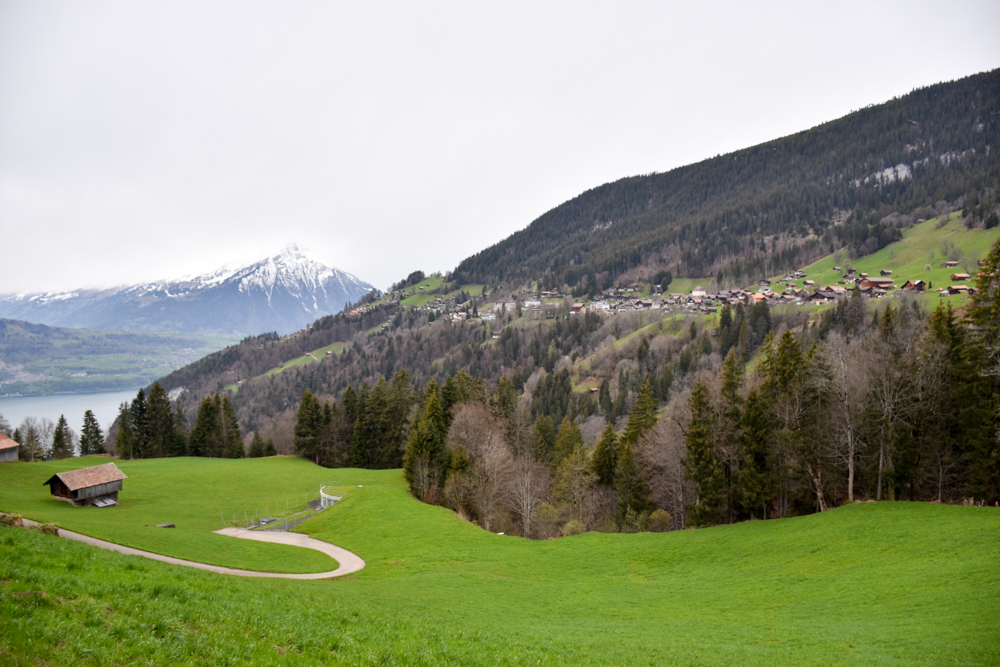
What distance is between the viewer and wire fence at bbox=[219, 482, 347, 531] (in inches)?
1772

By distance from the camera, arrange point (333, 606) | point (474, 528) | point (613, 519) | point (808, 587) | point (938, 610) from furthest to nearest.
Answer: point (613, 519) → point (474, 528) → point (808, 587) → point (938, 610) → point (333, 606)

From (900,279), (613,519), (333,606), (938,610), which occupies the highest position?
(900,279)

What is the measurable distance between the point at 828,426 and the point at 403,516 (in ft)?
124

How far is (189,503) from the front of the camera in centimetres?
4875

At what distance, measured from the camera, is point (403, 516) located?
1687 inches

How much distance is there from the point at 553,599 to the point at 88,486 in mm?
43751

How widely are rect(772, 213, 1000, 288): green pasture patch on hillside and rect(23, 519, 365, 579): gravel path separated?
151617mm

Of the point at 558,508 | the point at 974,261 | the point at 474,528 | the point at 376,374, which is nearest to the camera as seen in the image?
the point at 474,528

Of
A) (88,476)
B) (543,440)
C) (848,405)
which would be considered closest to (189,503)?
(88,476)

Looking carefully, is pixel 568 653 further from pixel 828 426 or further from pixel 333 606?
pixel 828 426

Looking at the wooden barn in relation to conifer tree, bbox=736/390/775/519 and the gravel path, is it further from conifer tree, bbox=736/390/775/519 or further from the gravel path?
conifer tree, bbox=736/390/775/519

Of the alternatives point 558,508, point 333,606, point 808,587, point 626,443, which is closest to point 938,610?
point 808,587

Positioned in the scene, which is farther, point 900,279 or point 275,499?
point 900,279

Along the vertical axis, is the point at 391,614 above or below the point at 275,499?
above
